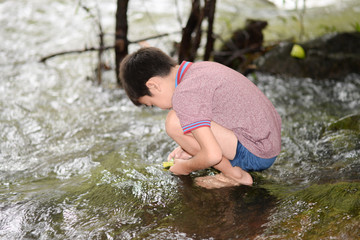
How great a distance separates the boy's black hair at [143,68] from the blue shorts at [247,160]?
1.91ft

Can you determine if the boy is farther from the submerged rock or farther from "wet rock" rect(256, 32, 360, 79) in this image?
"wet rock" rect(256, 32, 360, 79)

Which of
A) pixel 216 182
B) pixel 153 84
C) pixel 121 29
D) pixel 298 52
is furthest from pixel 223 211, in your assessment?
pixel 298 52

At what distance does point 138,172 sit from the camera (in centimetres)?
213

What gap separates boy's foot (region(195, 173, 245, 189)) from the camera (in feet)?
6.71

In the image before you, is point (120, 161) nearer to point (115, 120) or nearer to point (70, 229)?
point (70, 229)

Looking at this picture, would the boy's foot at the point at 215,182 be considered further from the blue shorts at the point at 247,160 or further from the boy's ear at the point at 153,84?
the boy's ear at the point at 153,84

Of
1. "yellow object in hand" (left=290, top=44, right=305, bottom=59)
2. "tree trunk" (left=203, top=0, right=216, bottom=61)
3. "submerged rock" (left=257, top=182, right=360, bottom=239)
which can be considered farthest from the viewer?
"yellow object in hand" (left=290, top=44, right=305, bottom=59)

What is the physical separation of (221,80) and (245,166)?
1.85 feet

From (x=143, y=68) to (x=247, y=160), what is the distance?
76 centimetres

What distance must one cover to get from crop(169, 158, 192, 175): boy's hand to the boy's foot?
0.09m

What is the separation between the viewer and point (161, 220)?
1.73 m

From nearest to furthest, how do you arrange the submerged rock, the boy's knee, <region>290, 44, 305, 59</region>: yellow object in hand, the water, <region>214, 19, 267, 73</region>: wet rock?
the submerged rock → the water → the boy's knee → <region>290, 44, 305, 59</region>: yellow object in hand → <region>214, 19, 267, 73</region>: wet rock

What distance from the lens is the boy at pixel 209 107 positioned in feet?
5.61

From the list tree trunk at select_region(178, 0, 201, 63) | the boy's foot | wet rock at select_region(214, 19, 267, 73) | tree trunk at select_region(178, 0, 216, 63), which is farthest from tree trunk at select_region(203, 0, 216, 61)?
the boy's foot
